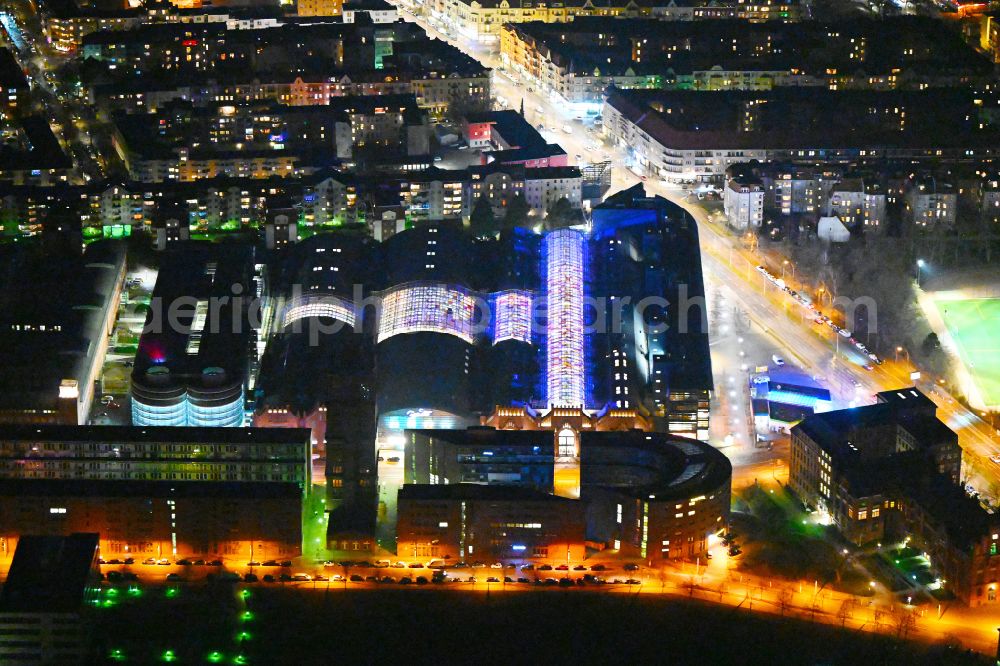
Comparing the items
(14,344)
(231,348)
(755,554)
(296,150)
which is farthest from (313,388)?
(296,150)

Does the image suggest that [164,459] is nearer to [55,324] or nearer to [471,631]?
[55,324]

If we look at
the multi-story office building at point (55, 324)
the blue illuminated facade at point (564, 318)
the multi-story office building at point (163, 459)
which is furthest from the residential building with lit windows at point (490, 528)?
the multi-story office building at point (55, 324)

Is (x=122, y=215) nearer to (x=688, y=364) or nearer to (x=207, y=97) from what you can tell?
(x=207, y=97)

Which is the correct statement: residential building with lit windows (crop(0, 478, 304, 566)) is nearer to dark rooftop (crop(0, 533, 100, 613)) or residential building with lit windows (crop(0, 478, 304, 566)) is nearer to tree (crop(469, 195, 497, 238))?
dark rooftop (crop(0, 533, 100, 613))

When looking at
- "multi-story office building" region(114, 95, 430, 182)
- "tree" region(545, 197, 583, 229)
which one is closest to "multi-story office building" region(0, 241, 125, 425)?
"multi-story office building" region(114, 95, 430, 182)

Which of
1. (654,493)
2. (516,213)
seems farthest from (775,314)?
(654,493)

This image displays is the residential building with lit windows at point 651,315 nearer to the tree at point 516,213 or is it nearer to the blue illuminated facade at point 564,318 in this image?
the blue illuminated facade at point 564,318

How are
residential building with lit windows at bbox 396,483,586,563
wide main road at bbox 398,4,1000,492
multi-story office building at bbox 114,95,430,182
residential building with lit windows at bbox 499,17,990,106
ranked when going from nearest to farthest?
residential building with lit windows at bbox 396,483,586,563
wide main road at bbox 398,4,1000,492
multi-story office building at bbox 114,95,430,182
residential building with lit windows at bbox 499,17,990,106
